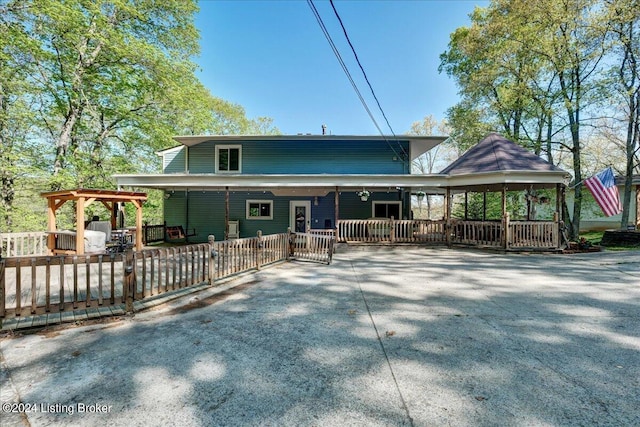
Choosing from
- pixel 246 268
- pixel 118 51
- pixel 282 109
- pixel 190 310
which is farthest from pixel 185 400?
pixel 282 109

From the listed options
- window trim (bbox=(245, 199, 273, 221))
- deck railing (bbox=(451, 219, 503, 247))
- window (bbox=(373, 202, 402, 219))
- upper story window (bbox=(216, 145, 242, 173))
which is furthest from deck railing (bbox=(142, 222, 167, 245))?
deck railing (bbox=(451, 219, 503, 247))

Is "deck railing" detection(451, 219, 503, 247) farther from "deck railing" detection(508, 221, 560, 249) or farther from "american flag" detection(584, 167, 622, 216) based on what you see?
"american flag" detection(584, 167, 622, 216)

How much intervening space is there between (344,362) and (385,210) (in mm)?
13271

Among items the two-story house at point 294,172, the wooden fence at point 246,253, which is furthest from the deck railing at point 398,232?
the wooden fence at point 246,253

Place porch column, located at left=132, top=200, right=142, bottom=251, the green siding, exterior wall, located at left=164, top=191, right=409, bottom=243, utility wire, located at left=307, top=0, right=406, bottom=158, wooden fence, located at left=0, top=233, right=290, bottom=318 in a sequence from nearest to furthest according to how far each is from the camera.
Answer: wooden fence, located at left=0, top=233, right=290, bottom=318 → utility wire, located at left=307, top=0, right=406, bottom=158 → porch column, located at left=132, top=200, right=142, bottom=251 → exterior wall, located at left=164, top=191, right=409, bottom=243 → the green siding

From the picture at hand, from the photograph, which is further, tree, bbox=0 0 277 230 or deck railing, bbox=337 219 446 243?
tree, bbox=0 0 277 230

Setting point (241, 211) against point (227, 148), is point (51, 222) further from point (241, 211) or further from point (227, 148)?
point (227, 148)

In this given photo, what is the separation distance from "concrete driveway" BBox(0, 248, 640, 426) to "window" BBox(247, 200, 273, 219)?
10.4 metres

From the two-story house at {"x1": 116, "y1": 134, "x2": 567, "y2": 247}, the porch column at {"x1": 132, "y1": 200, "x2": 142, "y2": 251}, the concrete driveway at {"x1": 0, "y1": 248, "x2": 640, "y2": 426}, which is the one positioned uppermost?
the two-story house at {"x1": 116, "y1": 134, "x2": 567, "y2": 247}

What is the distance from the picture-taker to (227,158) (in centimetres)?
1595

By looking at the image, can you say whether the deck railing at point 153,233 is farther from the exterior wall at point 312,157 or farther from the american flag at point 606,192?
the american flag at point 606,192

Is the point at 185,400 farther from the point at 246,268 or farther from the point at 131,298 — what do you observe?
the point at 246,268

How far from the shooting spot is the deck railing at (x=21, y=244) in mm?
8992

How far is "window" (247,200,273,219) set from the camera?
16.3 metres
